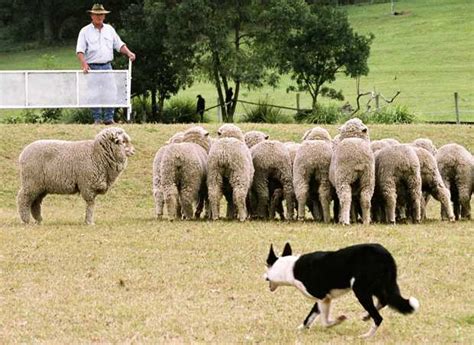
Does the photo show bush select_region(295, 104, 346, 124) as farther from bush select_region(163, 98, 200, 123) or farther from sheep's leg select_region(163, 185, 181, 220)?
sheep's leg select_region(163, 185, 181, 220)

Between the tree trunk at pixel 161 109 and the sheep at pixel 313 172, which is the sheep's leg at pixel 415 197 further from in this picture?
the tree trunk at pixel 161 109

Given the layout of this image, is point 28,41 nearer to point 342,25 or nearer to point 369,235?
point 342,25

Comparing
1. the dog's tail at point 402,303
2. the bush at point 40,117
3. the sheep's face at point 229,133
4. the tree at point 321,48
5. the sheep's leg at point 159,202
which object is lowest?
the sheep's leg at point 159,202

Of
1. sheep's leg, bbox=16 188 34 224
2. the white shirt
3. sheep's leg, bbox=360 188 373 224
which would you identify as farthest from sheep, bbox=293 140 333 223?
the white shirt

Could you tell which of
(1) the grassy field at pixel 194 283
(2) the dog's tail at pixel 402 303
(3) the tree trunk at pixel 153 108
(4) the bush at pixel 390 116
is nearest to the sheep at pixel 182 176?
(1) the grassy field at pixel 194 283

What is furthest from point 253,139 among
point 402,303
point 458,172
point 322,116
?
point 322,116

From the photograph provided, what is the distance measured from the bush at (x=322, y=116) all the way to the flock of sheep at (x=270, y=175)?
14.9 m

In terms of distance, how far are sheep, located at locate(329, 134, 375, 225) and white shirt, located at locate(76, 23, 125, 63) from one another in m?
7.72

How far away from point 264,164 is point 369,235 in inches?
123

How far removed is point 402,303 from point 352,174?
8.01 m

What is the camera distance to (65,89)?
27.4m

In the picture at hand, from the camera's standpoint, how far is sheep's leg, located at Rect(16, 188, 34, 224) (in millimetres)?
18344

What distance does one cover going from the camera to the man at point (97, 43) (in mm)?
24592

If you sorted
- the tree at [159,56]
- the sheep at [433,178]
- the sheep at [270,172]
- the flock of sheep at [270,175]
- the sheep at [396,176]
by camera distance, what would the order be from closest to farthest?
the flock of sheep at [270,175]
the sheep at [396,176]
the sheep at [433,178]
the sheep at [270,172]
the tree at [159,56]
